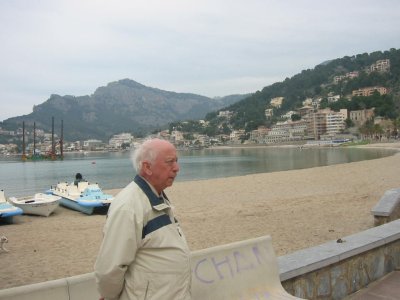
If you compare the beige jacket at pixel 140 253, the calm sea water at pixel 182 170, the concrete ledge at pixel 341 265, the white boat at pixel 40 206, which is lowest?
the calm sea water at pixel 182 170

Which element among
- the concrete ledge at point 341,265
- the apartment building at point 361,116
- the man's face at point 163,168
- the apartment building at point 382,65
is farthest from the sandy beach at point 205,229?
the apartment building at point 382,65

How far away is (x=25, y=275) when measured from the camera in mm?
7348

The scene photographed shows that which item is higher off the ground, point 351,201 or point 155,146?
point 155,146

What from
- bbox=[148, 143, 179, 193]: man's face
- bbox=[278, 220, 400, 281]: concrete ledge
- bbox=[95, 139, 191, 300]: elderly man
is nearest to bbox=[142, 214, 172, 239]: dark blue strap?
bbox=[95, 139, 191, 300]: elderly man

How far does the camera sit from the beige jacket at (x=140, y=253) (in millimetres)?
1992

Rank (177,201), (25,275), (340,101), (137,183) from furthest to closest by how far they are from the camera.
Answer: (340,101), (177,201), (25,275), (137,183)

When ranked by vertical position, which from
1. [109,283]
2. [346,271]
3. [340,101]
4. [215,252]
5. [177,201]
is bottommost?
[177,201]

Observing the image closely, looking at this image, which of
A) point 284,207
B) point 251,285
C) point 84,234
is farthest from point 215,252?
point 284,207

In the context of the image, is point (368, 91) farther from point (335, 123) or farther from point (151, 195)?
point (151, 195)

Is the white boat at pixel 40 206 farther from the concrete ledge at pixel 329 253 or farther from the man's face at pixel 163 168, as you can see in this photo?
the man's face at pixel 163 168

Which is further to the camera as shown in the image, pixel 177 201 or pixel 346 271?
pixel 177 201

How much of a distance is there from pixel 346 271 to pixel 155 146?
2862 mm

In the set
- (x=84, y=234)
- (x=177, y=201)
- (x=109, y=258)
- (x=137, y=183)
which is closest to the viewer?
(x=109, y=258)

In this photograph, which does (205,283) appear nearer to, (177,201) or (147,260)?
(147,260)
